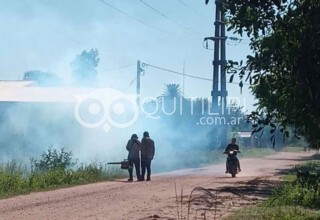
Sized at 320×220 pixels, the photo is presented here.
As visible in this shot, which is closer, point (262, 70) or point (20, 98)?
point (262, 70)

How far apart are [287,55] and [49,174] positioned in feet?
46.6

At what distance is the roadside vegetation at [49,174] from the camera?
1676cm

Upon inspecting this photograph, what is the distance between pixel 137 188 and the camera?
17609 millimetres

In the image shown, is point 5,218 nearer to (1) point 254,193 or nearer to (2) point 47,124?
(1) point 254,193

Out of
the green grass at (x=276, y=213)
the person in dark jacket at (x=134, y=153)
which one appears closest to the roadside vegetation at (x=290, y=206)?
the green grass at (x=276, y=213)

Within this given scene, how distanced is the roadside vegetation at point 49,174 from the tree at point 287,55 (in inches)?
417

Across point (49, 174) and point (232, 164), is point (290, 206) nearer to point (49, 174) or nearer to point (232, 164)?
point (49, 174)

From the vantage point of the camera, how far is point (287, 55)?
589cm

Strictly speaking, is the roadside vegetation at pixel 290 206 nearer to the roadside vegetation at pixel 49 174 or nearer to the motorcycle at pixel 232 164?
the roadside vegetation at pixel 49 174

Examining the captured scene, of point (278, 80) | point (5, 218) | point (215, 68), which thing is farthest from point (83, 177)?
point (215, 68)

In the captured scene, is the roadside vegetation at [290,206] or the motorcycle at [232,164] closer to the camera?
the roadside vegetation at [290,206]

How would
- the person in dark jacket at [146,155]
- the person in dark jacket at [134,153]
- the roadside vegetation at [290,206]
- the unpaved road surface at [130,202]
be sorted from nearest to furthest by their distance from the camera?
the roadside vegetation at [290,206]
the unpaved road surface at [130,202]
the person in dark jacket at [146,155]
the person in dark jacket at [134,153]

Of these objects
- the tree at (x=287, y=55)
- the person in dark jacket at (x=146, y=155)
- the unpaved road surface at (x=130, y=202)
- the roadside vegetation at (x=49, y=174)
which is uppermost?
the tree at (x=287, y=55)

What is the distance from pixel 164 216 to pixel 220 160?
85.4ft
